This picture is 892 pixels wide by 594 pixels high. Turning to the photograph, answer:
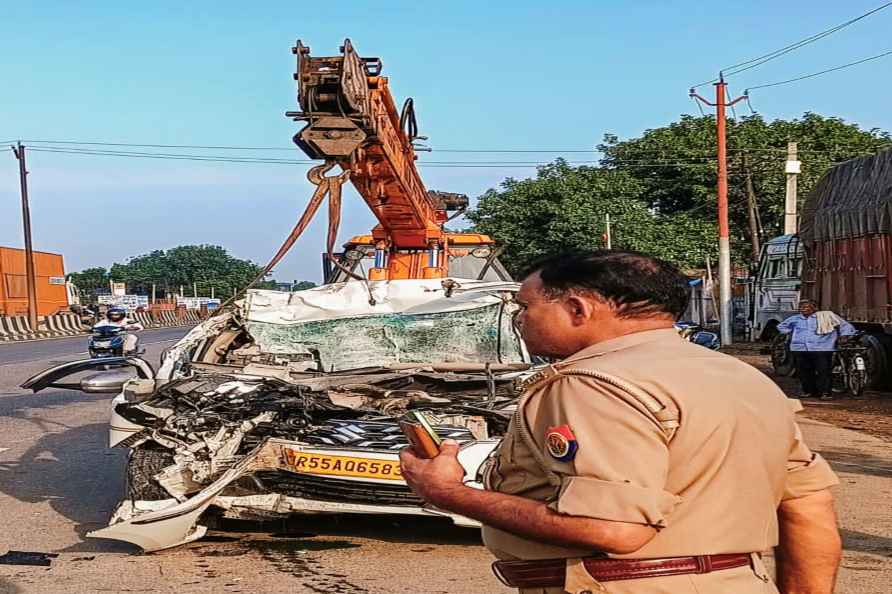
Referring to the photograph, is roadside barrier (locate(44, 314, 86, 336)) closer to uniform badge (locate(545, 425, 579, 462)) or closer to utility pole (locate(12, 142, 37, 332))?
utility pole (locate(12, 142, 37, 332))

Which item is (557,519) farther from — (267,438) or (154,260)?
(154,260)

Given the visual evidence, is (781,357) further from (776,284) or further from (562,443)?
(562,443)

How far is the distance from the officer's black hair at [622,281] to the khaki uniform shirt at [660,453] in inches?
3.7

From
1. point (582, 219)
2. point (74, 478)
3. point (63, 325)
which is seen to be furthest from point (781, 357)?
point (63, 325)

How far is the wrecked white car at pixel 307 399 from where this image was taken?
6371 mm

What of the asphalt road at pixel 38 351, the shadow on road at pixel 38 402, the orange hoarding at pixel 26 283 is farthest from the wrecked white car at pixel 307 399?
the orange hoarding at pixel 26 283

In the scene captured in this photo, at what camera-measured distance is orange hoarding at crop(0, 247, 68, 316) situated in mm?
46688

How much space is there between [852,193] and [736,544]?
16194 mm

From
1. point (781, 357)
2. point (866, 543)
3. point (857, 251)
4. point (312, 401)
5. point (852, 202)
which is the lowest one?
point (781, 357)

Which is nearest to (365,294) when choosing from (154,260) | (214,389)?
(214,389)

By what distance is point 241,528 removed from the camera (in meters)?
7.43

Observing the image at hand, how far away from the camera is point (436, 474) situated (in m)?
2.40

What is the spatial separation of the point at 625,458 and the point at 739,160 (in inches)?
1751

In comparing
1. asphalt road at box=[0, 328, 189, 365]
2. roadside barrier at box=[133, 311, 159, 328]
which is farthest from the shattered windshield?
roadside barrier at box=[133, 311, 159, 328]
